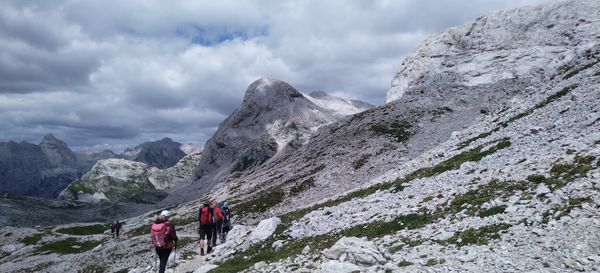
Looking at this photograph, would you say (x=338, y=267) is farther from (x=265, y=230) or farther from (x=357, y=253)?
(x=265, y=230)

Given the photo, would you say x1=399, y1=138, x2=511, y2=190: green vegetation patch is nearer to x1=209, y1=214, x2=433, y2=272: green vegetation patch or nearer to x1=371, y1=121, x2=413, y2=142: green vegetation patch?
x1=209, y1=214, x2=433, y2=272: green vegetation patch

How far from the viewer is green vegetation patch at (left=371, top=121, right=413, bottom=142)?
261 feet

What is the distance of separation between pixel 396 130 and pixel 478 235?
219 ft

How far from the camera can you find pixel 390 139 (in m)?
80.0

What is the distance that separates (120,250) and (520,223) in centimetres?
5936

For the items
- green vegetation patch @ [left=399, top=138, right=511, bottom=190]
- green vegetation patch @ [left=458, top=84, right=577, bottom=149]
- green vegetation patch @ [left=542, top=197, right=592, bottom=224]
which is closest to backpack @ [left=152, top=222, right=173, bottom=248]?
green vegetation patch @ [left=542, top=197, right=592, bottom=224]

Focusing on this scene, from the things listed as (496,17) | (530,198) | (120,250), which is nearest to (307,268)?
(530,198)

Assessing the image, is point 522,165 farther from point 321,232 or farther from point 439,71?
point 439,71

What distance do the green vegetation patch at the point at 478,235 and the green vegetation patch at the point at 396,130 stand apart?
6038 cm

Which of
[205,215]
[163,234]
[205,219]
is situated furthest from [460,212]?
[205,219]

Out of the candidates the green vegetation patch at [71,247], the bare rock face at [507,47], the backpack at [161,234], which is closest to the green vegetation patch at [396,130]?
the bare rock face at [507,47]

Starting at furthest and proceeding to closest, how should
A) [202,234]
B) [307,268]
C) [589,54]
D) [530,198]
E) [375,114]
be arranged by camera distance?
[375,114]
[589,54]
[202,234]
[307,268]
[530,198]

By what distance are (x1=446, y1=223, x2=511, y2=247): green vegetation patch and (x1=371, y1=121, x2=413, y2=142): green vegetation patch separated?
198 feet

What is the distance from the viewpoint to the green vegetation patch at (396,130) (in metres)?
79.5
